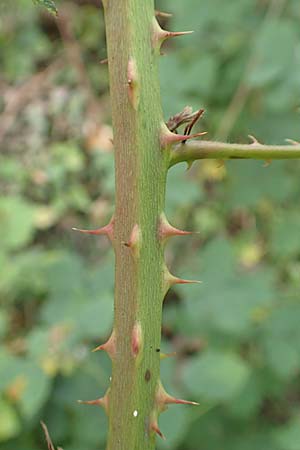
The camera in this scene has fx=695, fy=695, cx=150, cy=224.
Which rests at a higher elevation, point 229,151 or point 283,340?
point 229,151

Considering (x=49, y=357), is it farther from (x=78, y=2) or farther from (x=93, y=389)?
(x=78, y=2)

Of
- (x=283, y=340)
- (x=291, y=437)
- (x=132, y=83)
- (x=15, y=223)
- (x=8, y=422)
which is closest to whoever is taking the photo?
(x=132, y=83)

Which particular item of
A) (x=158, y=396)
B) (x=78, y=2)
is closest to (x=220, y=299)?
(x=158, y=396)

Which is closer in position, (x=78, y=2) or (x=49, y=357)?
(x=49, y=357)

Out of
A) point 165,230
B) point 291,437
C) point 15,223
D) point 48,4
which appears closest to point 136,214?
point 165,230

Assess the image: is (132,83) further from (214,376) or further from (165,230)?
(214,376)

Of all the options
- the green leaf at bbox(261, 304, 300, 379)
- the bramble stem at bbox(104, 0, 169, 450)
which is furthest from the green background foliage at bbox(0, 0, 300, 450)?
the bramble stem at bbox(104, 0, 169, 450)

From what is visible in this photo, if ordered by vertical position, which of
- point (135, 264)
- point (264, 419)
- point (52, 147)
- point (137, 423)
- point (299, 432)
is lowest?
point (264, 419)
